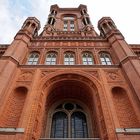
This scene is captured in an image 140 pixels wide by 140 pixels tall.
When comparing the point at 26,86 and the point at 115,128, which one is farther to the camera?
the point at 26,86

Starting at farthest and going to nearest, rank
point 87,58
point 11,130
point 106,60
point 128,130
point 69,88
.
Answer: point 87,58
point 106,60
point 69,88
point 128,130
point 11,130

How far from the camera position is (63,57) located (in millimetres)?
13578

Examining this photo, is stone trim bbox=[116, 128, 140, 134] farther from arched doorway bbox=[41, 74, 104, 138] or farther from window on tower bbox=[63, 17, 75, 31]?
window on tower bbox=[63, 17, 75, 31]

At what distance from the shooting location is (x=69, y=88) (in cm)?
1202

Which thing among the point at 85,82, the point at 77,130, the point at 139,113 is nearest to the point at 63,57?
the point at 85,82

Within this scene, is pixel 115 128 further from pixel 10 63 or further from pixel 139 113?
pixel 10 63

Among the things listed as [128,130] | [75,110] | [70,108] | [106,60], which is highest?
[106,60]

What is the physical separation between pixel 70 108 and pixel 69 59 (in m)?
3.57

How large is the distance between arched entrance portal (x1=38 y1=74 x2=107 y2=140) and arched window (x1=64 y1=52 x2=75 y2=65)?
176cm

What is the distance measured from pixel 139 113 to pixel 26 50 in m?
8.82

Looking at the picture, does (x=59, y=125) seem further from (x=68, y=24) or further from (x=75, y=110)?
(x=68, y=24)

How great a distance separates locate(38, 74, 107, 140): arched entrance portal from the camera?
10016 mm

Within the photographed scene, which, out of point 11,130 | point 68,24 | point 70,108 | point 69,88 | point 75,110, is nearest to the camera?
point 11,130

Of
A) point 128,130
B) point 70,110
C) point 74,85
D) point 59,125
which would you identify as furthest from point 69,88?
point 128,130
